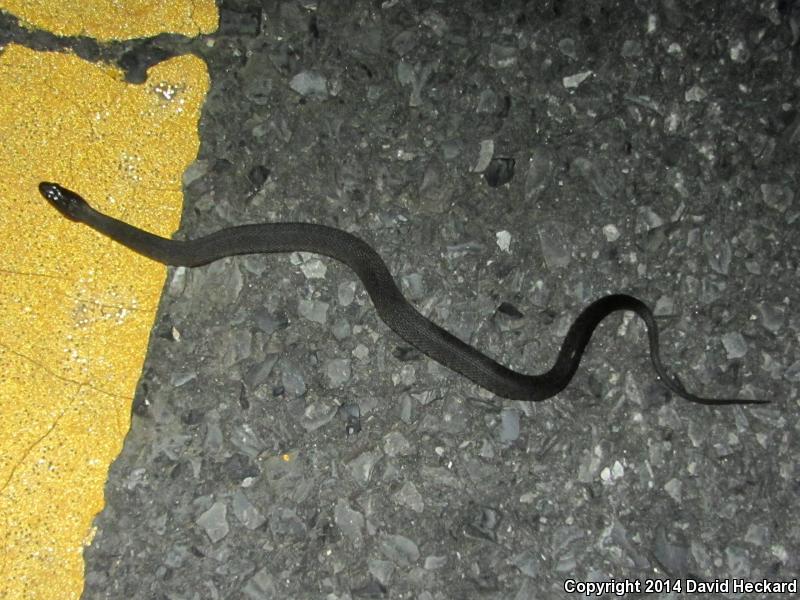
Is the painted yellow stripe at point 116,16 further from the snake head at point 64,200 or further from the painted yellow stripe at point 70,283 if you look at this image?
the snake head at point 64,200

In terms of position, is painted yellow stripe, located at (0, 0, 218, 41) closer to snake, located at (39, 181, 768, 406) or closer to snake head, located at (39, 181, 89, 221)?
snake head, located at (39, 181, 89, 221)

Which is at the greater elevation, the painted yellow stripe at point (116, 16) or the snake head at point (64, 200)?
the painted yellow stripe at point (116, 16)

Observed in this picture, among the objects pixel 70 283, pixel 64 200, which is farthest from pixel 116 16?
pixel 70 283

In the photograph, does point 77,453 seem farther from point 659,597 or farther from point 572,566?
point 659,597

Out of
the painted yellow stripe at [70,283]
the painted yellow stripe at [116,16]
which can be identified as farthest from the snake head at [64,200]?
the painted yellow stripe at [116,16]

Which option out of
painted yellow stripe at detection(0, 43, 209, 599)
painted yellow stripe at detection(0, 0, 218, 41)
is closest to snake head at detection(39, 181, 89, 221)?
painted yellow stripe at detection(0, 43, 209, 599)

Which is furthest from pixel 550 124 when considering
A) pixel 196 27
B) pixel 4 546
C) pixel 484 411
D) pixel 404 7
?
pixel 4 546
